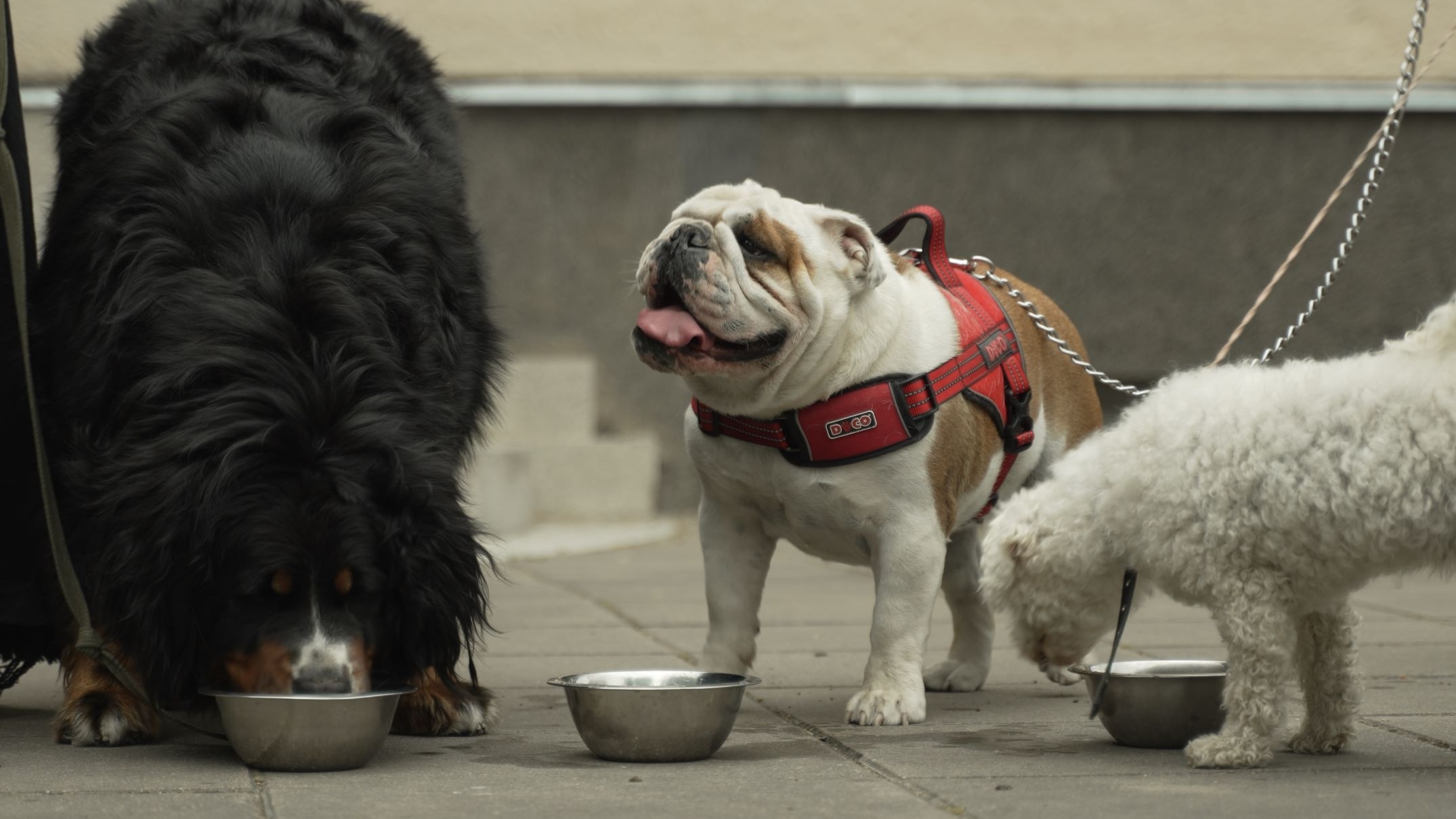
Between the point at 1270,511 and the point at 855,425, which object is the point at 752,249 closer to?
the point at 855,425

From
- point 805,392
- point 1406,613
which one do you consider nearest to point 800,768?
point 805,392

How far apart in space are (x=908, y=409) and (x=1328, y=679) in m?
1.22

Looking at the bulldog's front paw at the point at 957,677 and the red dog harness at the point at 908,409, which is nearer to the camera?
the red dog harness at the point at 908,409

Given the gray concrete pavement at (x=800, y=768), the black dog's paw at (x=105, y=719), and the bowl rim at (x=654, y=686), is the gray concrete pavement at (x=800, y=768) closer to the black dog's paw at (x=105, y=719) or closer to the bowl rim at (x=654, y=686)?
the black dog's paw at (x=105, y=719)

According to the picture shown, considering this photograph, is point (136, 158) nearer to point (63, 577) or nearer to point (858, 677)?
point (63, 577)

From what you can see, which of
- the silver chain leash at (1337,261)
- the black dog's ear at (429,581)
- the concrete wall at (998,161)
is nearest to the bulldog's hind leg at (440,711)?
the black dog's ear at (429,581)

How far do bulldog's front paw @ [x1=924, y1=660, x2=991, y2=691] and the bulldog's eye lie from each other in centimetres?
150

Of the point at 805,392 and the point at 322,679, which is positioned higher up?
the point at 805,392

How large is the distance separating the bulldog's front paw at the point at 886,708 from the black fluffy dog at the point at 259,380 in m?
0.96

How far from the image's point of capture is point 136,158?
410 centimetres

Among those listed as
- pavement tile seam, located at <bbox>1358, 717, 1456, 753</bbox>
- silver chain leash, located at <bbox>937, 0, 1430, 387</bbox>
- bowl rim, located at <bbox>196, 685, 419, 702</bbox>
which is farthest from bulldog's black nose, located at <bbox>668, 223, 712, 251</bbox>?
pavement tile seam, located at <bbox>1358, 717, 1456, 753</bbox>

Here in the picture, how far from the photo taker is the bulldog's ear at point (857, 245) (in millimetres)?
4328

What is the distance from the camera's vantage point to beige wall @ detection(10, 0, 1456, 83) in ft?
33.4

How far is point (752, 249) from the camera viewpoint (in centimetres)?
423
